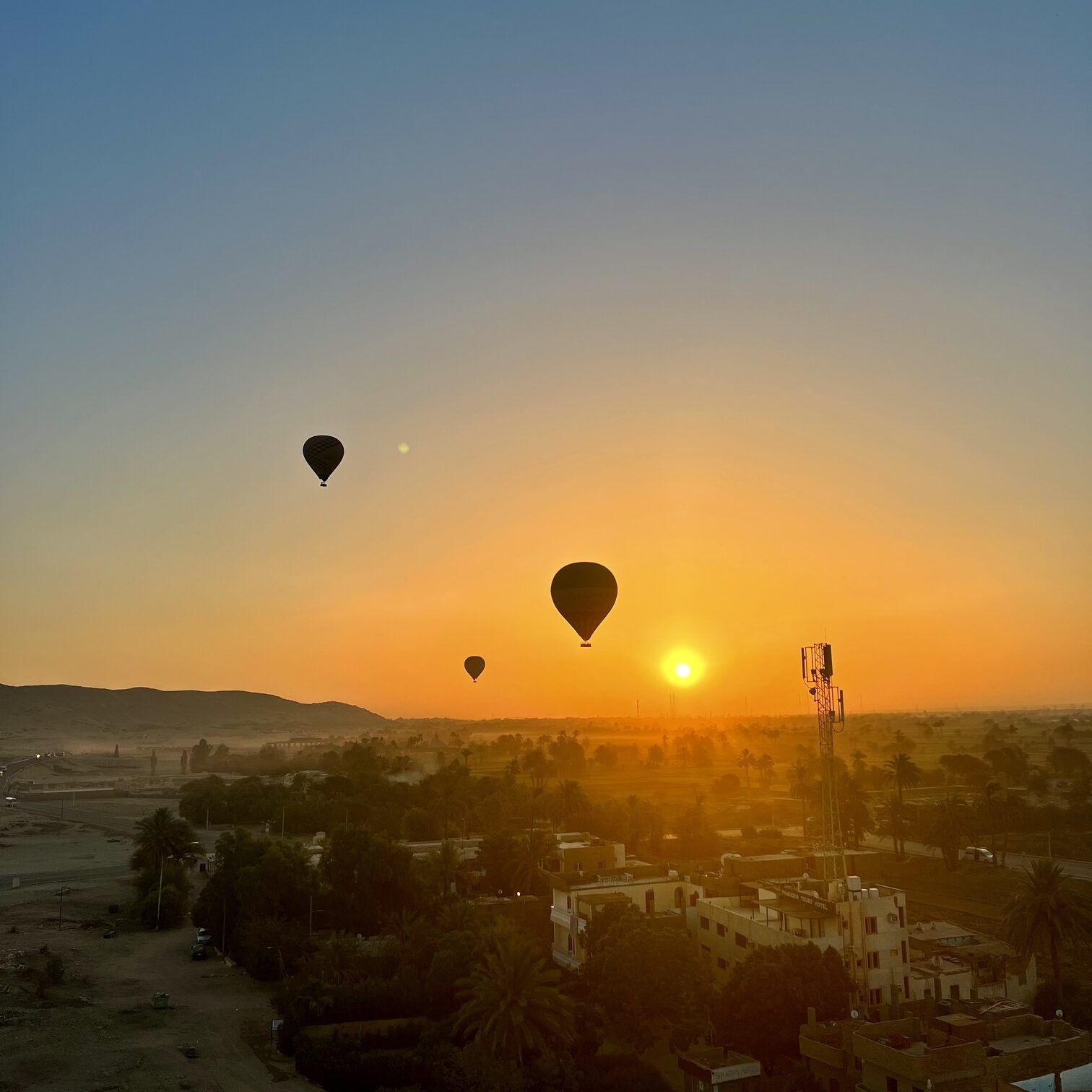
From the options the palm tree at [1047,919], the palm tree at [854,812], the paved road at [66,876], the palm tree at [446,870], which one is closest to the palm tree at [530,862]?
Result: the palm tree at [446,870]

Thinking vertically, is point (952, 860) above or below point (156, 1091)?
above

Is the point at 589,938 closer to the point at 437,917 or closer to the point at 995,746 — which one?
the point at 437,917

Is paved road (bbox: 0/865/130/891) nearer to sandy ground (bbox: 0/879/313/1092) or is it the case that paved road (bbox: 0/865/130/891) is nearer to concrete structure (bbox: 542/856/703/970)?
sandy ground (bbox: 0/879/313/1092)

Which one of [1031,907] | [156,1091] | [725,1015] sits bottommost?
[156,1091]

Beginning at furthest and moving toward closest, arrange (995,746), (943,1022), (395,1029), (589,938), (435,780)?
(995,746)
(435,780)
(589,938)
(395,1029)
(943,1022)

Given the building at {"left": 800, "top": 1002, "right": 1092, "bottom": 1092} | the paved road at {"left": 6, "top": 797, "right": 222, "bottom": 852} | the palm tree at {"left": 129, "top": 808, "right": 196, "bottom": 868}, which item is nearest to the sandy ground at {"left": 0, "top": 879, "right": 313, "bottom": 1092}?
the palm tree at {"left": 129, "top": 808, "right": 196, "bottom": 868}

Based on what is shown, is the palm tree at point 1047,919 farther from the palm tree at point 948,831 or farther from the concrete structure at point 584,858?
the palm tree at point 948,831

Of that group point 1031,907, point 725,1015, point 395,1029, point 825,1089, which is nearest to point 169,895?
point 395,1029
